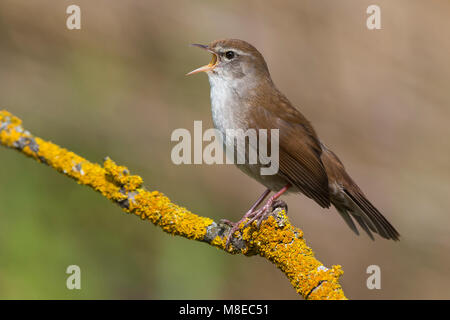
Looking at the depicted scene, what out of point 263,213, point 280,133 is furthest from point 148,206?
point 280,133

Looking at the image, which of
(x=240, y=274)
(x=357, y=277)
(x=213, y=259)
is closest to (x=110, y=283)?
(x=213, y=259)

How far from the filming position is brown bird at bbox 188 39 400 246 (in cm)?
386

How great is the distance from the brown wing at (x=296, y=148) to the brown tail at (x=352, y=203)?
0.55 feet

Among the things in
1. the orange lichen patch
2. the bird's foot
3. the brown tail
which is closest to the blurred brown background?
the brown tail

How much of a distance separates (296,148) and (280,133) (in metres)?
0.15

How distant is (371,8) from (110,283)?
350cm

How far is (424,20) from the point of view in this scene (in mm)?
5406

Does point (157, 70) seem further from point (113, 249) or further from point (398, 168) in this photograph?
point (398, 168)

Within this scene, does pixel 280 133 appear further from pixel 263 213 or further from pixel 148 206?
pixel 148 206

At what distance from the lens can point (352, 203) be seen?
163 inches

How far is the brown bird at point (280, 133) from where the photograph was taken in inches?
152

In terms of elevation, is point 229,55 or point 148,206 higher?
point 229,55

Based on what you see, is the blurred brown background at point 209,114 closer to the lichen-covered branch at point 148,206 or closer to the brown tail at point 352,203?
the brown tail at point 352,203

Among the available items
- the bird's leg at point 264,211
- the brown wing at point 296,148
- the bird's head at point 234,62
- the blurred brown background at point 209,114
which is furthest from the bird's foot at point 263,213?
the blurred brown background at point 209,114
